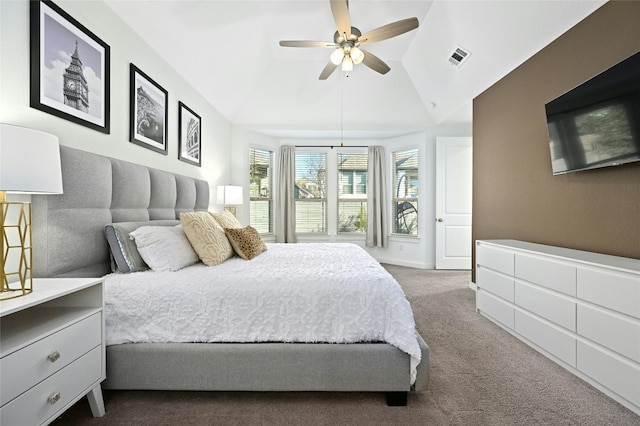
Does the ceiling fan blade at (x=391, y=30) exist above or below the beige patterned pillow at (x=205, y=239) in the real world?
above

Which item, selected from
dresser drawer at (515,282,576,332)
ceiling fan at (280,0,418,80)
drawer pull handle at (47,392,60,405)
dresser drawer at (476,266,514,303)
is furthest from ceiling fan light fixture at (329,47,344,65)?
drawer pull handle at (47,392,60,405)

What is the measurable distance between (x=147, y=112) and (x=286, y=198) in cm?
305

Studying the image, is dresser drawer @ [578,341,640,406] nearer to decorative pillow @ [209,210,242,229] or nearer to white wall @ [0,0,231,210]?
decorative pillow @ [209,210,242,229]

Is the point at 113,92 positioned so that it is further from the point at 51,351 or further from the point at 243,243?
the point at 51,351

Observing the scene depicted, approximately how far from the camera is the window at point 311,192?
18.6 feet

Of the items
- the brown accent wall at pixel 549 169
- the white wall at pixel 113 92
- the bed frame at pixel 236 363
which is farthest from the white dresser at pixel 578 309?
the white wall at pixel 113 92

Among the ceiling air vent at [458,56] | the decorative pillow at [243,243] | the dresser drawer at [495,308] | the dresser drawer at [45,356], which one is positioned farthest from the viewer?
the ceiling air vent at [458,56]

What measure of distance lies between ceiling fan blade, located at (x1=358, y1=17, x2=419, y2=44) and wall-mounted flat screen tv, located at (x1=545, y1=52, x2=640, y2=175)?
135 centimetres

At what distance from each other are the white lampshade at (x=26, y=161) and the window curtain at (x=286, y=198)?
4159mm

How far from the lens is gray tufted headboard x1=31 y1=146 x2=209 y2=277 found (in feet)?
5.08

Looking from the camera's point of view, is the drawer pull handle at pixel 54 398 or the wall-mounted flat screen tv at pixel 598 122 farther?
the wall-mounted flat screen tv at pixel 598 122

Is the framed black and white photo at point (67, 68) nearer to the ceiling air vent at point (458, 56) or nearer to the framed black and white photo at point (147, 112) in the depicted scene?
the framed black and white photo at point (147, 112)

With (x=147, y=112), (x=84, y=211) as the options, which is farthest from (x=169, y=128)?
(x=84, y=211)

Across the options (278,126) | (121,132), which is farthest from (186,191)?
(278,126)
